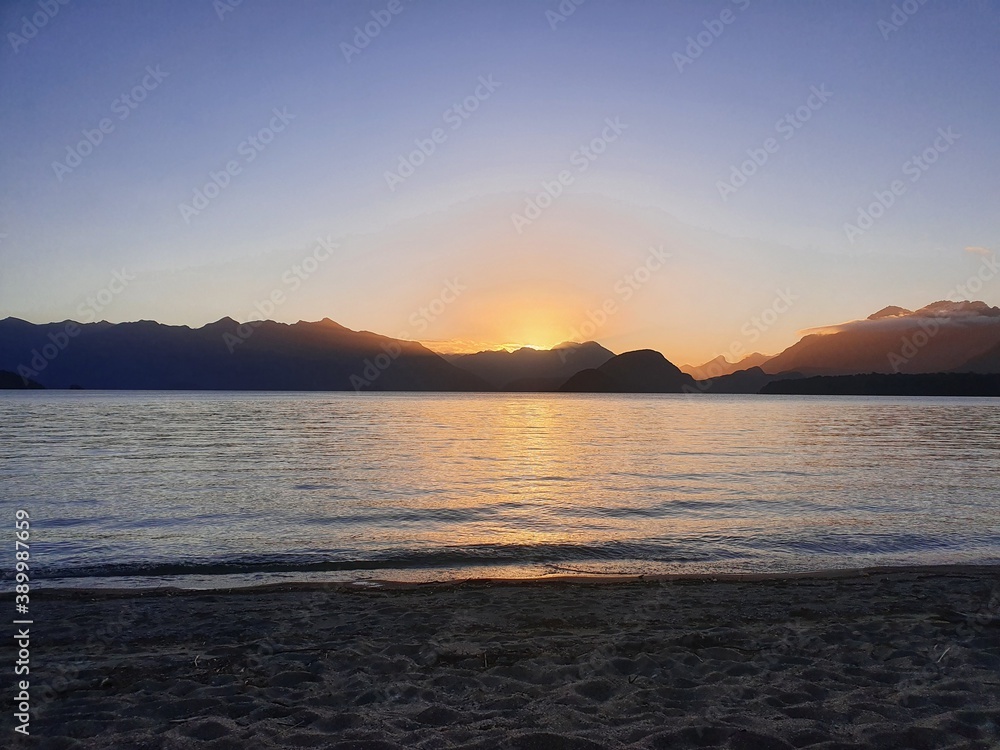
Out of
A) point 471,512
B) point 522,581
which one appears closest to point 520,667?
point 522,581

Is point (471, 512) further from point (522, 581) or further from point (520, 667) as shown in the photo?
point (520, 667)

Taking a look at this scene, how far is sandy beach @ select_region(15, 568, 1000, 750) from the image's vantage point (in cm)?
657

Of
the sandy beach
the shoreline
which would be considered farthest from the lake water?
the sandy beach

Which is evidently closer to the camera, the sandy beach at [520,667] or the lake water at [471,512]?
the sandy beach at [520,667]

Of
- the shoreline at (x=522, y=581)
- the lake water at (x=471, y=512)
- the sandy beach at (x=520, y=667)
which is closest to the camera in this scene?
the sandy beach at (x=520, y=667)

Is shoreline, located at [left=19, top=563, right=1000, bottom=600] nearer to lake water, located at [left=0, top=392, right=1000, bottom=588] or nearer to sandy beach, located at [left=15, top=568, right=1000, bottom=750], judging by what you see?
sandy beach, located at [left=15, top=568, right=1000, bottom=750]

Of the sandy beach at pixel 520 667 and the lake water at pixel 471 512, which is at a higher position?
the sandy beach at pixel 520 667

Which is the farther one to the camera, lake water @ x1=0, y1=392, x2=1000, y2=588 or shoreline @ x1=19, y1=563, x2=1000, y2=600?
lake water @ x1=0, y1=392, x2=1000, y2=588

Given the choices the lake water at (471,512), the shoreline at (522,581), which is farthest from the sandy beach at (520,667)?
the lake water at (471,512)

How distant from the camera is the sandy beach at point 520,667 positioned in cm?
657

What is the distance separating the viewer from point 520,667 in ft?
27.7

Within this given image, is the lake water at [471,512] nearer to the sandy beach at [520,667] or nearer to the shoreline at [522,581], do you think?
the shoreline at [522,581]

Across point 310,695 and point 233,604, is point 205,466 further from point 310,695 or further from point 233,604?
point 310,695

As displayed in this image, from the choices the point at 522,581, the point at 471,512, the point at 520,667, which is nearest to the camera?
the point at 520,667
